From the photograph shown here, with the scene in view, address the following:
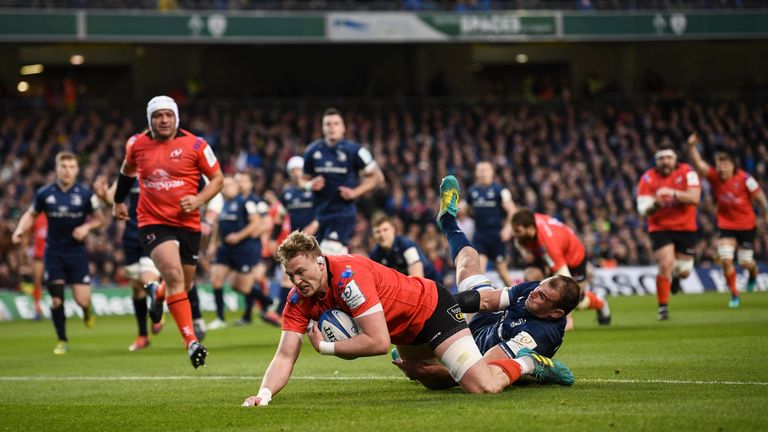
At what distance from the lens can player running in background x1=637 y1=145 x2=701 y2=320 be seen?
1733 cm

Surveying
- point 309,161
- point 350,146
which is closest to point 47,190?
point 309,161

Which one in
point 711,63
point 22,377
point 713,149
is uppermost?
point 711,63

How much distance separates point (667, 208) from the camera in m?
17.8

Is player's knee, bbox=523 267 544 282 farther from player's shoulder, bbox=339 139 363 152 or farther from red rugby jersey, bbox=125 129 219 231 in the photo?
red rugby jersey, bbox=125 129 219 231

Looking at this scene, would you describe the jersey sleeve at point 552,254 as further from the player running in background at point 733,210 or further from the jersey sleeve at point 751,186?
the jersey sleeve at point 751,186

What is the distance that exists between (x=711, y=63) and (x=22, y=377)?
38.1 metres

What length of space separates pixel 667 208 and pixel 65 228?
29.8 feet

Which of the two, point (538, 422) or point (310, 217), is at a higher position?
point (310, 217)

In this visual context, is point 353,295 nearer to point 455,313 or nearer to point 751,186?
point 455,313

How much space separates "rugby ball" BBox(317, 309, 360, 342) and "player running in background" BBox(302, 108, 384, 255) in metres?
7.85

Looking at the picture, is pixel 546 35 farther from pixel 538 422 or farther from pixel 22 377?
pixel 538 422

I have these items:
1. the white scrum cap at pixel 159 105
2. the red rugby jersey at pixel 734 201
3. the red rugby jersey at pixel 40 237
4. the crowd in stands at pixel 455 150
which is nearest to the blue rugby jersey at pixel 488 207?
the red rugby jersey at pixel 734 201

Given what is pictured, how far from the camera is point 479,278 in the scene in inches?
392

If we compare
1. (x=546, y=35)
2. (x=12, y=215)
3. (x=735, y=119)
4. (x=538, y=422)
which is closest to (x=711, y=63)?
(x=735, y=119)
